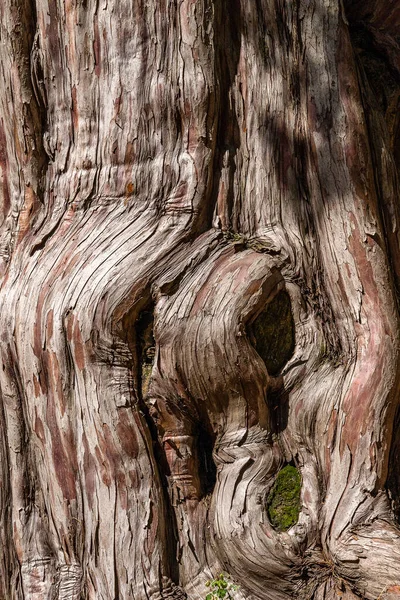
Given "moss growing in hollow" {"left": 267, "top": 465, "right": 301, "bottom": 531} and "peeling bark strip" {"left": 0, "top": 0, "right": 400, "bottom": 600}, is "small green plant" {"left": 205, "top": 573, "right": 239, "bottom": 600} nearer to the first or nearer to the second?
"peeling bark strip" {"left": 0, "top": 0, "right": 400, "bottom": 600}

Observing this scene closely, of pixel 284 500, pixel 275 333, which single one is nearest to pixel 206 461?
pixel 284 500

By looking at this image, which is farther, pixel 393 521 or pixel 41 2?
pixel 41 2

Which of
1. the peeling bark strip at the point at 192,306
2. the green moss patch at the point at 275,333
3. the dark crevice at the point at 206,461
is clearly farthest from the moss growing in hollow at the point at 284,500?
the green moss patch at the point at 275,333

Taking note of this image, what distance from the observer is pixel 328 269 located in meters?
3.46

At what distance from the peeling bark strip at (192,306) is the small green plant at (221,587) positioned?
68 mm

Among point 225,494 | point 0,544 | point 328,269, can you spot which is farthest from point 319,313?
point 0,544

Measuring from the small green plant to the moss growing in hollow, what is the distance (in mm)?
335

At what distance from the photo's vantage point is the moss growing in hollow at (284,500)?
3197 millimetres

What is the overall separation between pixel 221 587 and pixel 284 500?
0.50 m

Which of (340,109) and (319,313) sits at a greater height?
(340,109)

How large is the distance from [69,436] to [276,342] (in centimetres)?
110

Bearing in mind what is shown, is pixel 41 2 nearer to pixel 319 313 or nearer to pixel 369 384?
pixel 319 313

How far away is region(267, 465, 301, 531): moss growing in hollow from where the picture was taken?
10.5 ft

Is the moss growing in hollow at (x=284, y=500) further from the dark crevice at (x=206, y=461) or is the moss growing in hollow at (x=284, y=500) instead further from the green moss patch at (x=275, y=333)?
the green moss patch at (x=275, y=333)
